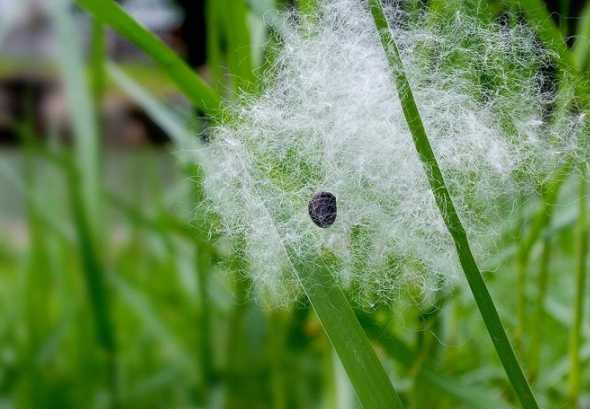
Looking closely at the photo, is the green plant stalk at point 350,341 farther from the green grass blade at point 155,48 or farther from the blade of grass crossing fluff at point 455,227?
the green grass blade at point 155,48

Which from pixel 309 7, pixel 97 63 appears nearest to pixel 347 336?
pixel 309 7

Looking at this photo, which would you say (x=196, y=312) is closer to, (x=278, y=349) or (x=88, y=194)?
(x=88, y=194)

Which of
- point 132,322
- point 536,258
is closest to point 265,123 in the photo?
point 536,258

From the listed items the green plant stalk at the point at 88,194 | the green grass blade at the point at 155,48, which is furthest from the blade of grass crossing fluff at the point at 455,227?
the green plant stalk at the point at 88,194

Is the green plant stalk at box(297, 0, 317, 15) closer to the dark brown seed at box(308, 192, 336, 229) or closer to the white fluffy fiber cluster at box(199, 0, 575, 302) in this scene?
the white fluffy fiber cluster at box(199, 0, 575, 302)

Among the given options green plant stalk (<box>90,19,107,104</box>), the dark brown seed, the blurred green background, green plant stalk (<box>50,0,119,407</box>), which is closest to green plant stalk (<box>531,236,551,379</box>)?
the blurred green background

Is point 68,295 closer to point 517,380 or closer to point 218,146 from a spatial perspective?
point 218,146
